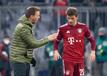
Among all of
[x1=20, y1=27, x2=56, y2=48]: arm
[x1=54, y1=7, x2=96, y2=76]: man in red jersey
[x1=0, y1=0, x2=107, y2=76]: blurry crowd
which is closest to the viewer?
[x1=20, y1=27, x2=56, y2=48]: arm

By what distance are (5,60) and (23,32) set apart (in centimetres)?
648

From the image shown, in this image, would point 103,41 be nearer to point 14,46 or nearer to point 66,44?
point 66,44

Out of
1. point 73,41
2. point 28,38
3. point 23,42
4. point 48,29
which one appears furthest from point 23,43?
point 48,29

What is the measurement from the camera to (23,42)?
12703mm

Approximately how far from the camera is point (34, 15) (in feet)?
41.7

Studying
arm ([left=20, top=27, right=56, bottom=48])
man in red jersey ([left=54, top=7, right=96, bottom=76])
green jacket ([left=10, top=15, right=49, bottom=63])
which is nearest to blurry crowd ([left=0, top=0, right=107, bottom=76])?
man in red jersey ([left=54, top=7, right=96, bottom=76])

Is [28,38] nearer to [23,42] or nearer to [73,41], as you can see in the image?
[23,42]

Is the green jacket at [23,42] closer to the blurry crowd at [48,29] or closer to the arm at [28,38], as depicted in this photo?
the arm at [28,38]

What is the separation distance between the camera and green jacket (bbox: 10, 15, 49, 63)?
1261cm

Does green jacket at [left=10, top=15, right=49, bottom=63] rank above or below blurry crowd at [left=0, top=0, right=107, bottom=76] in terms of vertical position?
above

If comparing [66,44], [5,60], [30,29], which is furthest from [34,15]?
[5,60]

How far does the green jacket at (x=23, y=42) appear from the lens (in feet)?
41.4

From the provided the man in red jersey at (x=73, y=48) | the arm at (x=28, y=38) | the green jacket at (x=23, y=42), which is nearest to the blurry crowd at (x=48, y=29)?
the man in red jersey at (x=73, y=48)

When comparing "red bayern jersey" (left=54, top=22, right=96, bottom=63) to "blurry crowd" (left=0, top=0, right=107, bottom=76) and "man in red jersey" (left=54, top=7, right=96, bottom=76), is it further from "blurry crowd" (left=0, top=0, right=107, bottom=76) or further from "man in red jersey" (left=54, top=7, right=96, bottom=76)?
"blurry crowd" (left=0, top=0, right=107, bottom=76)
